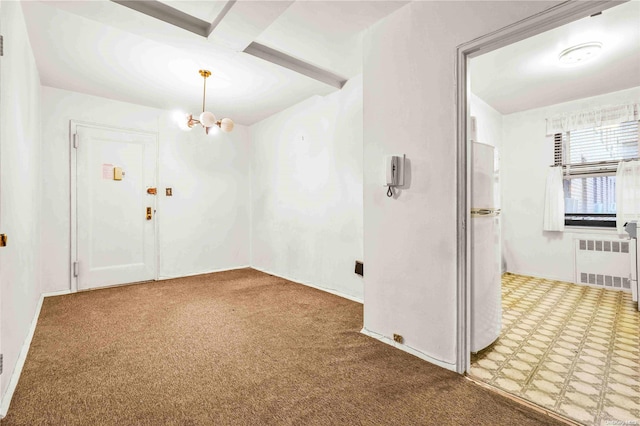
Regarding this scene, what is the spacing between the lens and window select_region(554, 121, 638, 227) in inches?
160

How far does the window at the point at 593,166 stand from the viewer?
4062 millimetres

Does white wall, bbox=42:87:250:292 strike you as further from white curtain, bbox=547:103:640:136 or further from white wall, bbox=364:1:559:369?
white curtain, bbox=547:103:640:136

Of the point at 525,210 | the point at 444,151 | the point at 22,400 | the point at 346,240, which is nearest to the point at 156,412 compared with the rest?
the point at 22,400

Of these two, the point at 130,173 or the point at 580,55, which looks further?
the point at 130,173

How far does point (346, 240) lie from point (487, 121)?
293 centimetres

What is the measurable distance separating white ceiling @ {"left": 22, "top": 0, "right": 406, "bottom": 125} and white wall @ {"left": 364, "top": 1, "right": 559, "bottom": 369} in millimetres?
370

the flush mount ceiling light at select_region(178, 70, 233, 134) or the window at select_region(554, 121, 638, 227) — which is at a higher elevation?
the flush mount ceiling light at select_region(178, 70, 233, 134)

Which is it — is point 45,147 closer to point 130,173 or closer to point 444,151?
point 130,173

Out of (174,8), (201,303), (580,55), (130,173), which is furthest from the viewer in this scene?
(130,173)

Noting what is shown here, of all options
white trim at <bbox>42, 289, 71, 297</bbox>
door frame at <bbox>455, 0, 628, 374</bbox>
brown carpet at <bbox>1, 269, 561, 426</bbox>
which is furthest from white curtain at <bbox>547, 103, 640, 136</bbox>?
white trim at <bbox>42, 289, 71, 297</bbox>

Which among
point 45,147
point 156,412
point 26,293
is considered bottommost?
point 156,412

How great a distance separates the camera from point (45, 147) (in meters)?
3.72

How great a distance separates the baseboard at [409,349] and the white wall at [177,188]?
343cm

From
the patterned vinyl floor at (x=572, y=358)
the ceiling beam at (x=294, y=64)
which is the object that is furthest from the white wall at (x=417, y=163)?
the ceiling beam at (x=294, y=64)
